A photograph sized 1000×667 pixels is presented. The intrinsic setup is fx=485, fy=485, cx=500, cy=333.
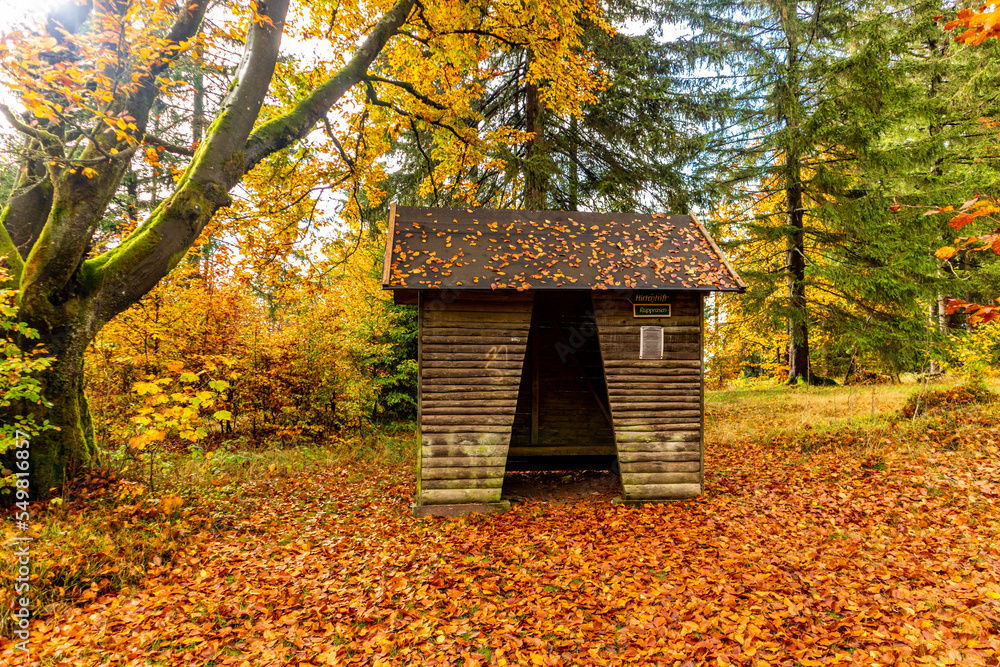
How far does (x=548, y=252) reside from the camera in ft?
23.0

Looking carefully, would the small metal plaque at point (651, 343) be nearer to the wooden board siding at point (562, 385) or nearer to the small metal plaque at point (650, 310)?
the small metal plaque at point (650, 310)

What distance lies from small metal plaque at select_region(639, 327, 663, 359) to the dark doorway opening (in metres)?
1.61

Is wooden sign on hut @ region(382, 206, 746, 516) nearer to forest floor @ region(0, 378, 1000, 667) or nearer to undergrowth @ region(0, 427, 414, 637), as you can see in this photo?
forest floor @ region(0, 378, 1000, 667)

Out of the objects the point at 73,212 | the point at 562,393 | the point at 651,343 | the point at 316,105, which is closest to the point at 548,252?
the point at 651,343

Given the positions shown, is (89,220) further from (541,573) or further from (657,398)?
(657,398)

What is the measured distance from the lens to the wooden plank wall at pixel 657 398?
6922 millimetres

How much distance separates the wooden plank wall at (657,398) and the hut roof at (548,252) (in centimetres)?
44

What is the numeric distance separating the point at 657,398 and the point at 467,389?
2.74m

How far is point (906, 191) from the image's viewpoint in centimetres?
1349

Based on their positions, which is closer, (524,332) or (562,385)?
(524,332)

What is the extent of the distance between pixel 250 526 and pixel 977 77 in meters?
20.2

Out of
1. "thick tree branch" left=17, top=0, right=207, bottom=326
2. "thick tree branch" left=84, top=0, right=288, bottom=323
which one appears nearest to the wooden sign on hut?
"thick tree branch" left=84, top=0, right=288, bottom=323

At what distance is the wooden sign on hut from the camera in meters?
6.61

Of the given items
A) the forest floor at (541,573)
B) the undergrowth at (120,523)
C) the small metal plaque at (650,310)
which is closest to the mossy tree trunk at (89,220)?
the undergrowth at (120,523)
